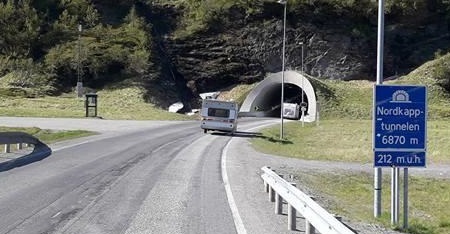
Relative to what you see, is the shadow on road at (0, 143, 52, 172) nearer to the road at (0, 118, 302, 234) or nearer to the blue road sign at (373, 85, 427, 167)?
the road at (0, 118, 302, 234)

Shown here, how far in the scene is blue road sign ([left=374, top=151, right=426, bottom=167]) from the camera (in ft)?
35.2

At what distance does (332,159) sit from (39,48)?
245ft

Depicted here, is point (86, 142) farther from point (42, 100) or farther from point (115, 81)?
point (115, 81)

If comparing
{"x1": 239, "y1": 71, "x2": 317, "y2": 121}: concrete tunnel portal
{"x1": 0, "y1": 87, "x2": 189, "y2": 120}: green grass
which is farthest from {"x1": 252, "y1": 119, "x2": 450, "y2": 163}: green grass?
{"x1": 239, "y1": 71, "x2": 317, "y2": 121}: concrete tunnel portal

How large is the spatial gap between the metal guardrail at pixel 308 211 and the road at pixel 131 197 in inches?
14.7

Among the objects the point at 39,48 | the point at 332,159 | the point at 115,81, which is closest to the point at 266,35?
the point at 115,81

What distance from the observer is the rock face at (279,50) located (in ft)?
316

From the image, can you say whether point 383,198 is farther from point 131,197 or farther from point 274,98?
point 274,98

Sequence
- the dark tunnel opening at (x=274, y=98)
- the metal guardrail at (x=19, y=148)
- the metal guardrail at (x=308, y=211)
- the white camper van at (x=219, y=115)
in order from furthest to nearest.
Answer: the dark tunnel opening at (x=274, y=98) → the white camper van at (x=219, y=115) → the metal guardrail at (x=19, y=148) → the metal guardrail at (x=308, y=211)

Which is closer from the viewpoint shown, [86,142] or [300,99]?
[86,142]

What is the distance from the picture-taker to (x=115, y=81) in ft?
289

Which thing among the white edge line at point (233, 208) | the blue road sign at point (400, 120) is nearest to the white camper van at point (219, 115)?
the white edge line at point (233, 208)

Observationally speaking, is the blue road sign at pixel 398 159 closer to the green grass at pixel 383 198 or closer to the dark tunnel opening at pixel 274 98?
the green grass at pixel 383 198

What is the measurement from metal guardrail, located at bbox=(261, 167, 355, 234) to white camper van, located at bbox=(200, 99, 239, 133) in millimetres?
33365
